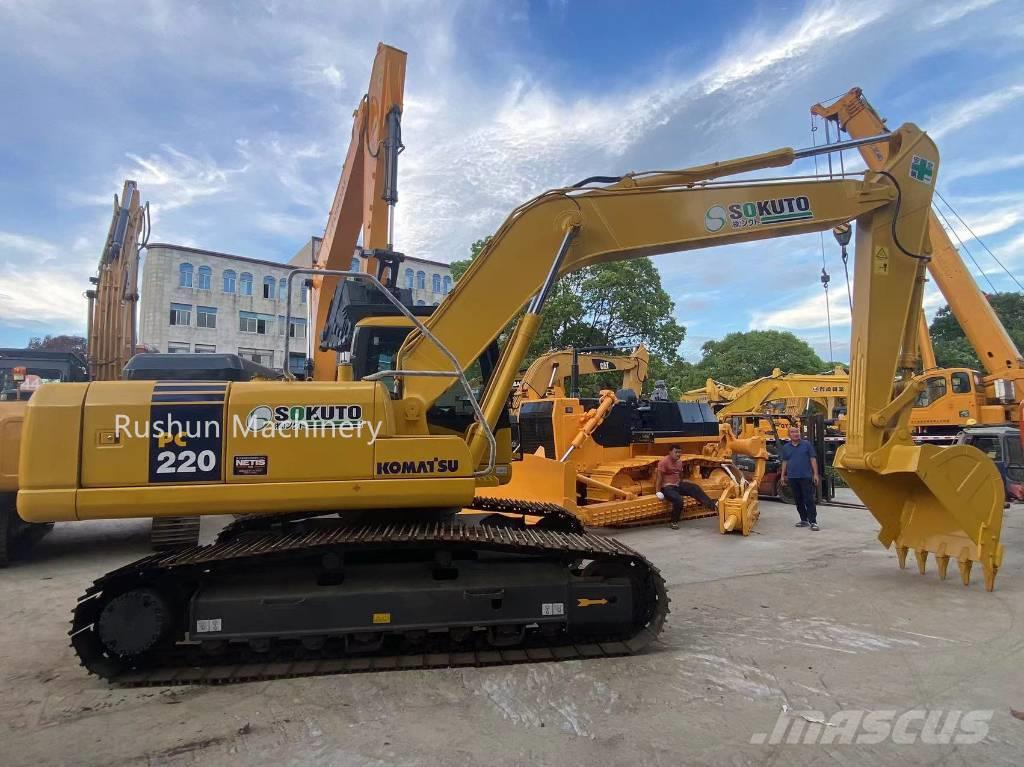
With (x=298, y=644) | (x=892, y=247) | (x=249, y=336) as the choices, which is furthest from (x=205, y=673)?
(x=249, y=336)

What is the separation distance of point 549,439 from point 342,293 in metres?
5.77

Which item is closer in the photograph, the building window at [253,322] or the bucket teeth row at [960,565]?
the bucket teeth row at [960,565]

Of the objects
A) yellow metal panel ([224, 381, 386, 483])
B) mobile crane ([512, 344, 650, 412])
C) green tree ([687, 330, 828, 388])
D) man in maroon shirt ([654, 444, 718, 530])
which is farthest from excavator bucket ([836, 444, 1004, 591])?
green tree ([687, 330, 828, 388])

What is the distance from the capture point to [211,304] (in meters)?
38.2

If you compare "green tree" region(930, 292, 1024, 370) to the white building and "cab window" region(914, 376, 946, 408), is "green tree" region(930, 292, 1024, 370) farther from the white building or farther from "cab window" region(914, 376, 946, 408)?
the white building

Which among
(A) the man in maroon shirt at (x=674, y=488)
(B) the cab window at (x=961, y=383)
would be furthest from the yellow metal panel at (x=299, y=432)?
(B) the cab window at (x=961, y=383)

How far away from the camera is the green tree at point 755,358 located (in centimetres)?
4601

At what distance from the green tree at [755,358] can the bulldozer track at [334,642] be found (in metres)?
39.9

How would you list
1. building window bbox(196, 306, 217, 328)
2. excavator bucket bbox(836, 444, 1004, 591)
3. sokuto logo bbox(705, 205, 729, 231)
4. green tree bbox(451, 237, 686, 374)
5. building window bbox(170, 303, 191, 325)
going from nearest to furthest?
sokuto logo bbox(705, 205, 729, 231)
excavator bucket bbox(836, 444, 1004, 591)
green tree bbox(451, 237, 686, 374)
building window bbox(170, 303, 191, 325)
building window bbox(196, 306, 217, 328)

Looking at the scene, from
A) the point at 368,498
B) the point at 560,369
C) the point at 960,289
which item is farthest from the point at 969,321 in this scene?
the point at 368,498

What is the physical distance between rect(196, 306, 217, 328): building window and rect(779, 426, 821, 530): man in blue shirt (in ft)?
117

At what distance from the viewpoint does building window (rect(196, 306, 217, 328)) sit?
37750 millimetres

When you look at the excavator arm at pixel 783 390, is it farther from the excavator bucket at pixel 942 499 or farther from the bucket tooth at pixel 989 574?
the bucket tooth at pixel 989 574

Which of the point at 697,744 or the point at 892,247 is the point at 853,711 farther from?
the point at 892,247
